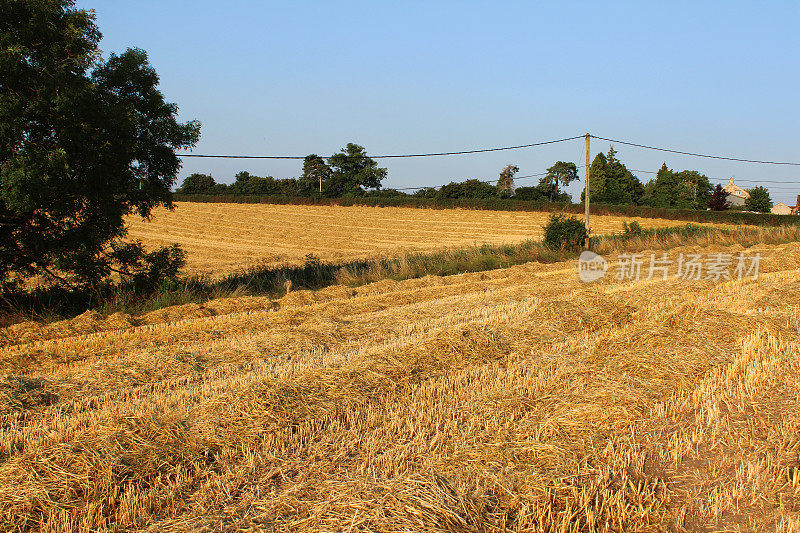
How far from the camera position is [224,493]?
166 inches

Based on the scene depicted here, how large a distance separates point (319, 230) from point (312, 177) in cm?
4595

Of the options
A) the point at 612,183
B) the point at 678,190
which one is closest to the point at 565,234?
the point at 612,183

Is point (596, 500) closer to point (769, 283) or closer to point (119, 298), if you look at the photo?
point (119, 298)

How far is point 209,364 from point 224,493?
3.71m

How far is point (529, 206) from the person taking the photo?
53750 mm

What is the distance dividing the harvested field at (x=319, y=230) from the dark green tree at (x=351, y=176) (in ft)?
77.5

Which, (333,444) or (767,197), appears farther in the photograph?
(767,197)

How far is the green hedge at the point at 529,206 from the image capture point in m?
45.2

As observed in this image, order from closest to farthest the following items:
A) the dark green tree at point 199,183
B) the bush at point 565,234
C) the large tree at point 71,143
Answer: the large tree at point 71,143 → the bush at point 565,234 → the dark green tree at point 199,183

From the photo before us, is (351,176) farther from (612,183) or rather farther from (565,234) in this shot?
(565,234)

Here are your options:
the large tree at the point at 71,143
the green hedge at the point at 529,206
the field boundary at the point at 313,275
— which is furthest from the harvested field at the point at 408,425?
the green hedge at the point at 529,206

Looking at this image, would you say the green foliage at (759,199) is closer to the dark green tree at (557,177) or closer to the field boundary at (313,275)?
the dark green tree at (557,177)

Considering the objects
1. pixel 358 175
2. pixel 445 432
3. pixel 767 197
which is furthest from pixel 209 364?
pixel 767 197


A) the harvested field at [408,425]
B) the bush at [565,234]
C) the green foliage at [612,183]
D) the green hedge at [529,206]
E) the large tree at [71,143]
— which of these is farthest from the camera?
the green foliage at [612,183]
